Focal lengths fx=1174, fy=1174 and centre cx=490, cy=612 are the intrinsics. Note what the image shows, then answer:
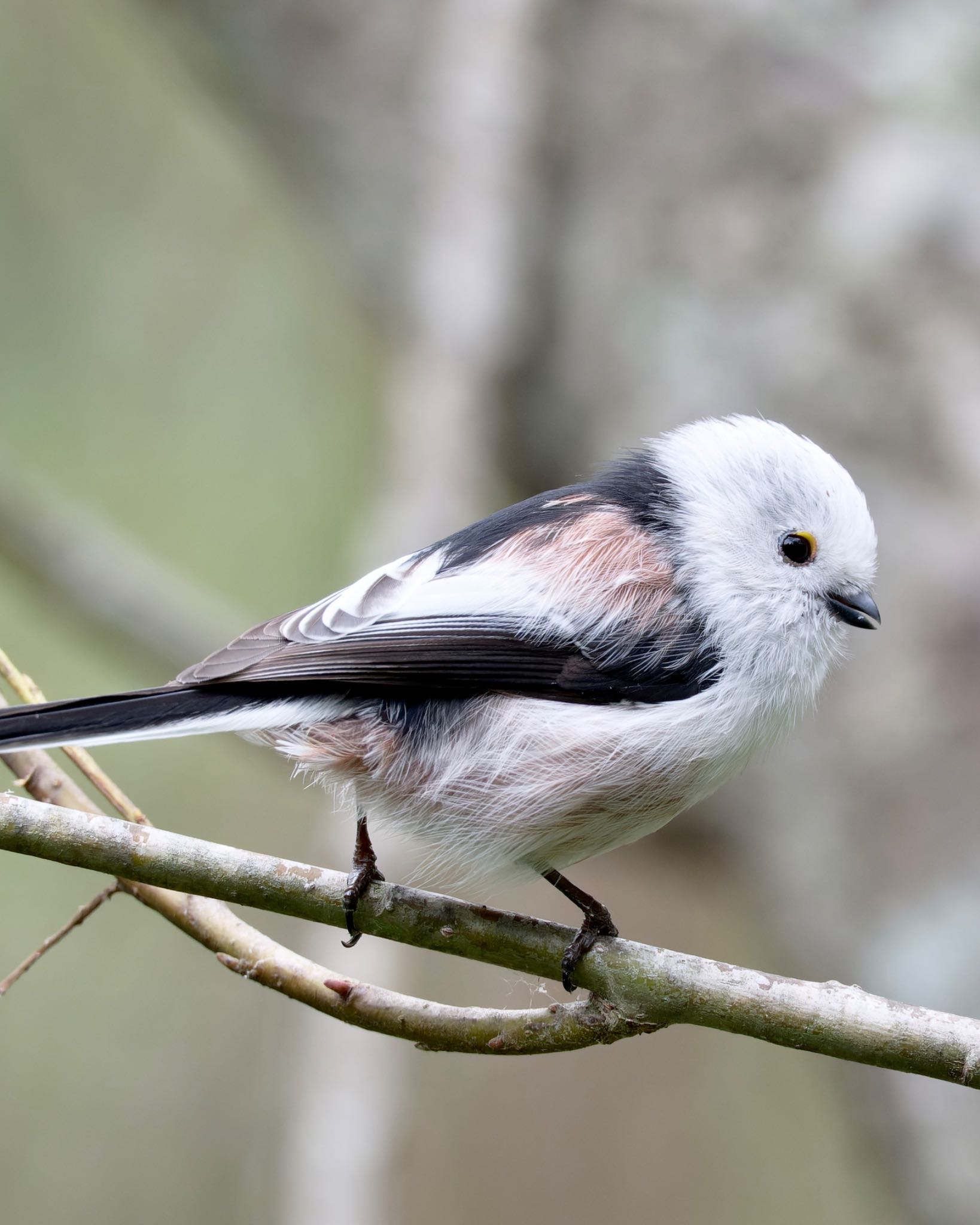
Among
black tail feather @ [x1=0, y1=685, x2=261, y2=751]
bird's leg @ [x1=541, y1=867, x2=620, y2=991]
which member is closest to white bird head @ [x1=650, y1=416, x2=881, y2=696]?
bird's leg @ [x1=541, y1=867, x2=620, y2=991]

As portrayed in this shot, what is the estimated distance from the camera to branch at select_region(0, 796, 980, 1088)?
60.8 inches

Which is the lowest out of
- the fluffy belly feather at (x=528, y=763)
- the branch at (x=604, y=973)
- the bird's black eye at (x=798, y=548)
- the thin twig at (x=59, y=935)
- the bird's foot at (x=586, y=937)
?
the thin twig at (x=59, y=935)

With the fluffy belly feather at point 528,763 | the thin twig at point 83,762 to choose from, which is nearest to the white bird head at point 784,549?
the fluffy belly feather at point 528,763

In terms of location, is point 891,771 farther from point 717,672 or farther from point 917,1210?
point 717,672

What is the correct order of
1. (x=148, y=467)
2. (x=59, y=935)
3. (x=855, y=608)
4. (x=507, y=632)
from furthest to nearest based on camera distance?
(x=148, y=467) < (x=855, y=608) < (x=507, y=632) < (x=59, y=935)

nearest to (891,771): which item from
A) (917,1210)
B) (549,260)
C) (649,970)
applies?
(917,1210)

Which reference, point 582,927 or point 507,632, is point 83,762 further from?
point 582,927

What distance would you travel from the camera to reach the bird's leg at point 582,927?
175 centimetres

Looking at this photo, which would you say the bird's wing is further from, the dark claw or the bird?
the dark claw

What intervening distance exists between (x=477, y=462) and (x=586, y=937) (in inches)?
99.7

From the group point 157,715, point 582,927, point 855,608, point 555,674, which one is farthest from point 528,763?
point 855,608

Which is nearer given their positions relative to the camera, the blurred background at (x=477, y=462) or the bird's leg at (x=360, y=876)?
the bird's leg at (x=360, y=876)

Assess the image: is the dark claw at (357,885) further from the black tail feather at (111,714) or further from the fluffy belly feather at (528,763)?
the black tail feather at (111,714)

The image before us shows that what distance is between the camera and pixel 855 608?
2148mm
